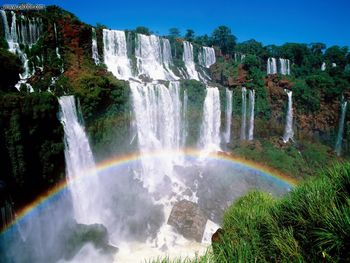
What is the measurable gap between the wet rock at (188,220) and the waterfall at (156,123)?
5221 millimetres

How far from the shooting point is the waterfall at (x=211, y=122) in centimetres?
3381

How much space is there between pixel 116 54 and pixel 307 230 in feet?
109

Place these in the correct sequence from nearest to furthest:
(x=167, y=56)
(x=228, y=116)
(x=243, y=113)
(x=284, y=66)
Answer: (x=228, y=116) < (x=243, y=113) < (x=167, y=56) < (x=284, y=66)

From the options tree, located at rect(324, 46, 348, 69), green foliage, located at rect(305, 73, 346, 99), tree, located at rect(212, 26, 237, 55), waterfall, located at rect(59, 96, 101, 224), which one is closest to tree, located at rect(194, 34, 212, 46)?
tree, located at rect(212, 26, 237, 55)

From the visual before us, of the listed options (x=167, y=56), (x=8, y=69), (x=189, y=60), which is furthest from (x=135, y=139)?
(x=189, y=60)

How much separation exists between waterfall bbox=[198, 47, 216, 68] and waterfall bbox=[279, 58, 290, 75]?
13.4 m

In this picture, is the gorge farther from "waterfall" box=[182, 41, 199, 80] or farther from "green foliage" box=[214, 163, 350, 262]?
"green foliage" box=[214, 163, 350, 262]

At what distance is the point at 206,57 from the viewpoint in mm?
48375

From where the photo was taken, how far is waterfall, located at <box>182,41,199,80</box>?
44.8m

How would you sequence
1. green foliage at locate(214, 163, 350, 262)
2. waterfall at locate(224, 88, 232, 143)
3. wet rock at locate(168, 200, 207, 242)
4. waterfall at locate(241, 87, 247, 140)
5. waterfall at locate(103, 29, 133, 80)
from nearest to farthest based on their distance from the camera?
green foliage at locate(214, 163, 350, 262) → wet rock at locate(168, 200, 207, 242) → waterfall at locate(103, 29, 133, 80) → waterfall at locate(224, 88, 232, 143) → waterfall at locate(241, 87, 247, 140)

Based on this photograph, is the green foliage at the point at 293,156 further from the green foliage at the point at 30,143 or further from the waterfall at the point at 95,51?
the green foliage at the point at 30,143

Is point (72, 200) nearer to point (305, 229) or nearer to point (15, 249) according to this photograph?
point (15, 249)

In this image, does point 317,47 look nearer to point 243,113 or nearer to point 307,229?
point 243,113

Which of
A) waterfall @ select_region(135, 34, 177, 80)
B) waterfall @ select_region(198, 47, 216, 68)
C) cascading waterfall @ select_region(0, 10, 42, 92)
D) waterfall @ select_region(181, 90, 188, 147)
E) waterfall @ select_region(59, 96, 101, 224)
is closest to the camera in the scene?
waterfall @ select_region(59, 96, 101, 224)
